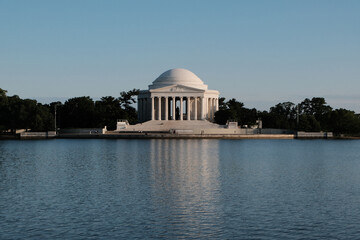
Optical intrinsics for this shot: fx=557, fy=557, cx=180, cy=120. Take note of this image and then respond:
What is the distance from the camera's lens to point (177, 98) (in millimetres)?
169500

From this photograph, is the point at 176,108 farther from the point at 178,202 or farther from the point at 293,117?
the point at 178,202

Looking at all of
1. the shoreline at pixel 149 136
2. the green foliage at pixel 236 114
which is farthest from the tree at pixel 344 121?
the green foliage at pixel 236 114

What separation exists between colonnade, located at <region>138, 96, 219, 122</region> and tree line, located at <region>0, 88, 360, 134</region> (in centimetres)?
404

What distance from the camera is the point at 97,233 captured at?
24312mm

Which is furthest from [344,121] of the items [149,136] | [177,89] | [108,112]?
[108,112]

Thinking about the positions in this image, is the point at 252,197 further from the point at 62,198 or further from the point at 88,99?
the point at 88,99

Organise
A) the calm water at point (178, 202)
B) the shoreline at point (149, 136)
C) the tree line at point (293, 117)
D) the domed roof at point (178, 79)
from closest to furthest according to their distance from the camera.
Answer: the calm water at point (178, 202)
the shoreline at point (149, 136)
the tree line at point (293, 117)
the domed roof at point (178, 79)

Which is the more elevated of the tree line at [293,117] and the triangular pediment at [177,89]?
the triangular pediment at [177,89]

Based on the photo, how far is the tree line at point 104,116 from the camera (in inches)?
5271

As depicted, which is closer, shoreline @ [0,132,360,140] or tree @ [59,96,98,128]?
shoreline @ [0,132,360,140]

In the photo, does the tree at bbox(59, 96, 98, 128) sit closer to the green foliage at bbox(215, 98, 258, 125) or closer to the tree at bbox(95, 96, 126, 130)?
the tree at bbox(95, 96, 126, 130)

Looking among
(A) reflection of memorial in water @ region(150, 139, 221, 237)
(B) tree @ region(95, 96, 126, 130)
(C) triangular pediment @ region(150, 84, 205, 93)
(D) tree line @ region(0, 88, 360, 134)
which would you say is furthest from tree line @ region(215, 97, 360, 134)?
(A) reflection of memorial in water @ region(150, 139, 221, 237)

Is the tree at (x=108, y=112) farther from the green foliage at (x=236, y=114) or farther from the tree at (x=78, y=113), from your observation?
the green foliage at (x=236, y=114)

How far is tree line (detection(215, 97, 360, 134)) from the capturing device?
5636 inches
